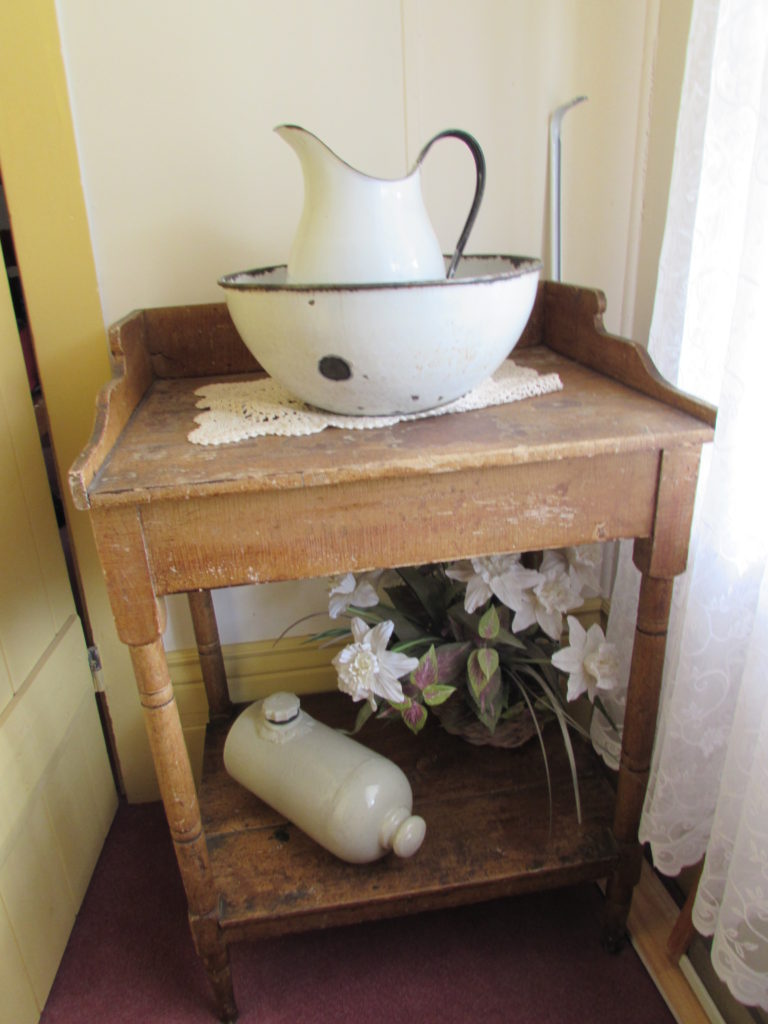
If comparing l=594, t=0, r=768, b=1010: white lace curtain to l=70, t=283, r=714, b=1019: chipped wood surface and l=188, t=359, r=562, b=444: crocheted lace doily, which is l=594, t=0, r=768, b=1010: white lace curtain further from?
l=188, t=359, r=562, b=444: crocheted lace doily

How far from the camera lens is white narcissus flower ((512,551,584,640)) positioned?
2.90 ft

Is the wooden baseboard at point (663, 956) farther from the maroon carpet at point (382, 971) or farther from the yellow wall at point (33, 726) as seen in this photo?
the yellow wall at point (33, 726)

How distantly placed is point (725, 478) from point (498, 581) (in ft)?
0.98

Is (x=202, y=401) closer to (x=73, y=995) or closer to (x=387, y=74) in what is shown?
(x=387, y=74)

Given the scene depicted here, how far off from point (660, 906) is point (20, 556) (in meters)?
0.97

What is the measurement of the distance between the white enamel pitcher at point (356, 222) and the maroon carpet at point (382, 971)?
844 millimetres

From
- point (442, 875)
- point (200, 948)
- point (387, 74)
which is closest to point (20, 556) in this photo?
point (200, 948)

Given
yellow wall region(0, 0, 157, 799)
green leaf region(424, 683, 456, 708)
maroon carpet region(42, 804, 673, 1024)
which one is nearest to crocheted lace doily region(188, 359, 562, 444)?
yellow wall region(0, 0, 157, 799)

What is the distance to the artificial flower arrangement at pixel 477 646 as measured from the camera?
845 mm

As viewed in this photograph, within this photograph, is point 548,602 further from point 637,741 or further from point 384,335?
point 384,335

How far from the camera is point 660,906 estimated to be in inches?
39.2

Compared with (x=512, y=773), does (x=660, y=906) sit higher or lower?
lower

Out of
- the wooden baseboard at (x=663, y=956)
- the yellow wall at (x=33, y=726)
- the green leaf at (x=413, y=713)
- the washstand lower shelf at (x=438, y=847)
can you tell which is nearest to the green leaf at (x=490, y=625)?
the green leaf at (x=413, y=713)

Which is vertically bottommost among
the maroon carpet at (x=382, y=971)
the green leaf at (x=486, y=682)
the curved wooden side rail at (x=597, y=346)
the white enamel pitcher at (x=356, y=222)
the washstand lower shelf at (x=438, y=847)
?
the maroon carpet at (x=382, y=971)
